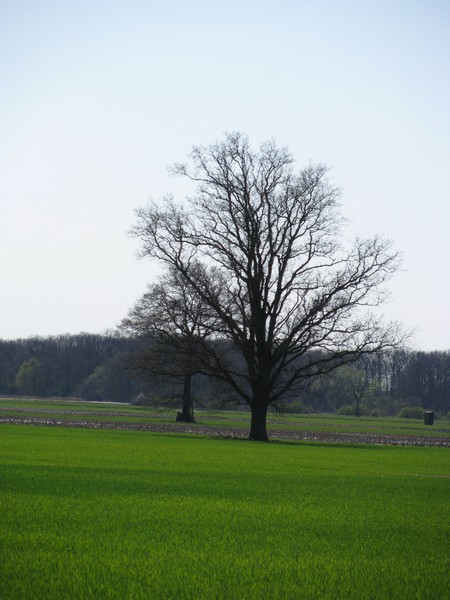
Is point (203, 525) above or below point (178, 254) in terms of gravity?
below

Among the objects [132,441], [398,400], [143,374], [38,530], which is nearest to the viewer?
[38,530]

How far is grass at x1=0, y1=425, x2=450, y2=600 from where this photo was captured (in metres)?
9.05

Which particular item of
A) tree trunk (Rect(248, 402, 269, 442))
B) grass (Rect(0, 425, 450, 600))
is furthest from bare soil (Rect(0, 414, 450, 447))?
grass (Rect(0, 425, 450, 600))

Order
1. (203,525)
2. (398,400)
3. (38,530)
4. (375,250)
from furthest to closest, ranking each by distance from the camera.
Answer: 1. (398,400)
2. (375,250)
3. (203,525)
4. (38,530)

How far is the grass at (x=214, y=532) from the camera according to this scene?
29.7 feet

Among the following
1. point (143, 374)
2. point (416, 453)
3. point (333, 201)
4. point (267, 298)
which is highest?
point (333, 201)

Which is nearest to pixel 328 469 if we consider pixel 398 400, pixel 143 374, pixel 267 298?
pixel 267 298

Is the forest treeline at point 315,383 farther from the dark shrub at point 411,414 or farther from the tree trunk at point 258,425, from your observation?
the tree trunk at point 258,425

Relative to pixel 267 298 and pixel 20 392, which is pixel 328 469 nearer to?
pixel 267 298

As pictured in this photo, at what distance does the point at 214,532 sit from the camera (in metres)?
12.3

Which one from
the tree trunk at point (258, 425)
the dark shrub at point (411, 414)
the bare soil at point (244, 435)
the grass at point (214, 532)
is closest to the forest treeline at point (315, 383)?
the dark shrub at point (411, 414)

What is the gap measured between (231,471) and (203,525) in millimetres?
10792

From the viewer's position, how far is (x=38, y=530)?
1159 centimetres

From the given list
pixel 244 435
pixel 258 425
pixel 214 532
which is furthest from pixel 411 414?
pixel 214 532
